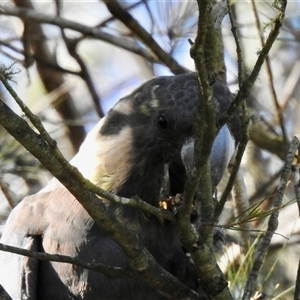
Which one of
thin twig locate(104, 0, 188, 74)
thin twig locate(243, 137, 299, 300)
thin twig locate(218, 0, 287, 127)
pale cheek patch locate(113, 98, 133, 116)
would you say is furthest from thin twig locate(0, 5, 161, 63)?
thin twig locate(218, 0, 287, 127)

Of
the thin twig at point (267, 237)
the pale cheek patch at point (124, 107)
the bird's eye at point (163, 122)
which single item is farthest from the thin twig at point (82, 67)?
the thin twig at point (267, 237)

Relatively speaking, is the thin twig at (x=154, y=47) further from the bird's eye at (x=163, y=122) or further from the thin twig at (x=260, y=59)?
the thin twig at (x=260, y=59)

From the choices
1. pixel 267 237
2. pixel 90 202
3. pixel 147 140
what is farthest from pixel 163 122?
pixel 90 202

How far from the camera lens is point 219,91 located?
A: 2910mm

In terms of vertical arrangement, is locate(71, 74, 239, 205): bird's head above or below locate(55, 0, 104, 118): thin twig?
below

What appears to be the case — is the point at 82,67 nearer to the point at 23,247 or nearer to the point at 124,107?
the point at 124,107

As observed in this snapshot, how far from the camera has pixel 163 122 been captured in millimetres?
2883

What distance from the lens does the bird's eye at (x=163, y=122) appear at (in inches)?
113

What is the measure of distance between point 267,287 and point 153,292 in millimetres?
1401

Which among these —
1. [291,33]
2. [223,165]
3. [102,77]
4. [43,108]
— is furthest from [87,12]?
[223,165]

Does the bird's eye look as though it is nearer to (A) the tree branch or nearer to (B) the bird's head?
(B) the bird's head

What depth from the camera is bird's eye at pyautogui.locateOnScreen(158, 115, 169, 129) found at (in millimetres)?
2873

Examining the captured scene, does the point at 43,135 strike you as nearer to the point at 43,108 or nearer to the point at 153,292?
the point at 153,292

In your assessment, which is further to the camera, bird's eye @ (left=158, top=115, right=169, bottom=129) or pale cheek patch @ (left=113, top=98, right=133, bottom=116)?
pale cheek patch @ (left=113, top=98, right=133, bottom=116)
